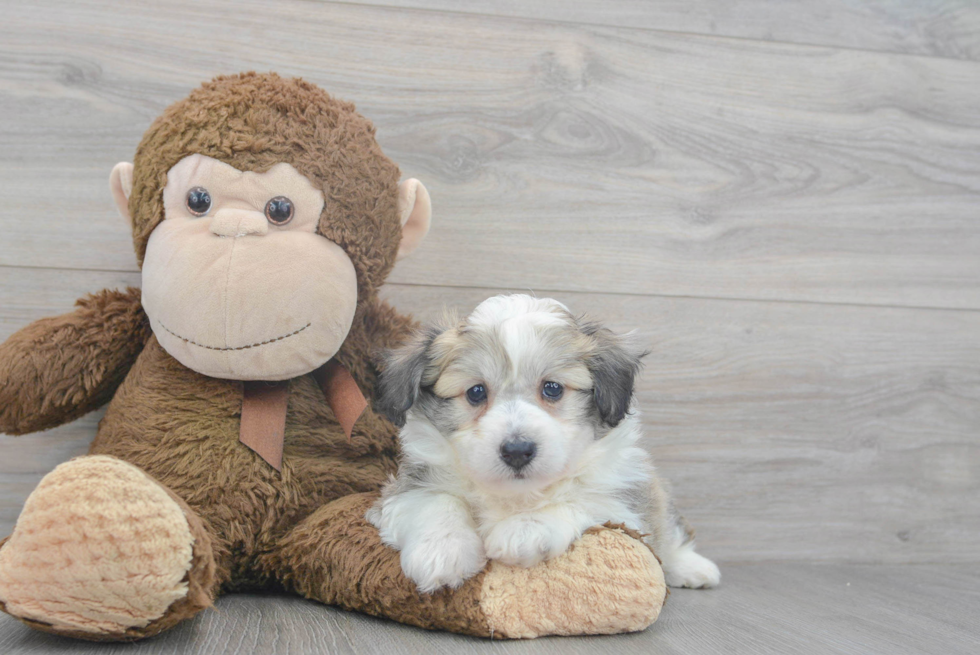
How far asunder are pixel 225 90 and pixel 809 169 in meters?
1.57

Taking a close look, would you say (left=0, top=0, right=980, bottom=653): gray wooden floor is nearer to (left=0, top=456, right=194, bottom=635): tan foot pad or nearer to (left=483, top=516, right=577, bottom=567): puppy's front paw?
(left=483, top=516, right=577, bottom=567): puppy's front paw

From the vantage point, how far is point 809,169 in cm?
223

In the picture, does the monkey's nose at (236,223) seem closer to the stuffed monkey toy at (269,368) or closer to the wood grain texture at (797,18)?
the stuffed monkey toy at (269,368)

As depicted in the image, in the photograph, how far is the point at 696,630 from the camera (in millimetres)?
1461

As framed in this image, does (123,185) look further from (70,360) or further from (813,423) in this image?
(813,423)

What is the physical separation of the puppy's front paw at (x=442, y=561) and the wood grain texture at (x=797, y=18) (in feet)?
4.50

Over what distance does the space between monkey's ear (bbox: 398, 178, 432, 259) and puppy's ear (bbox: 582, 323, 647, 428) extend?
0.48 meters

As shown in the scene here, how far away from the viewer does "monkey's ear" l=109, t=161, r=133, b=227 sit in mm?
1646

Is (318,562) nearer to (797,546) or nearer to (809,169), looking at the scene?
(797,546)

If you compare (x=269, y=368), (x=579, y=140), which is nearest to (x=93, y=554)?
(x=269, y=368)

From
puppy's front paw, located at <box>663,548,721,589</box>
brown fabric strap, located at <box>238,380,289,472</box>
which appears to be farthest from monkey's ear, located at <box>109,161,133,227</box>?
puppy's front paw, located at <box>663,548,721,589</box>

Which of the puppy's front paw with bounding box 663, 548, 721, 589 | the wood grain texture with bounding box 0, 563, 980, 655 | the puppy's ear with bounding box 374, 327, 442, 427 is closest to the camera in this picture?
the wood grain texture with bounding box 0, 563, 980, 655

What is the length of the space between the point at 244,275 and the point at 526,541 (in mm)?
Answer: 683

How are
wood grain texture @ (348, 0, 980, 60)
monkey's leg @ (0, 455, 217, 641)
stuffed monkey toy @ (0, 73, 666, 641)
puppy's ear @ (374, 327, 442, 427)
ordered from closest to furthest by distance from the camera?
1. monkey's leg @ (0, 455, 217, 641)
2. stuffed monkey toy @ (0, 73, 666, 641)
3. puppy's ear @ (374, 327, 442, 427)
4. wood grain texture @ (348, 0, 980, 60)
